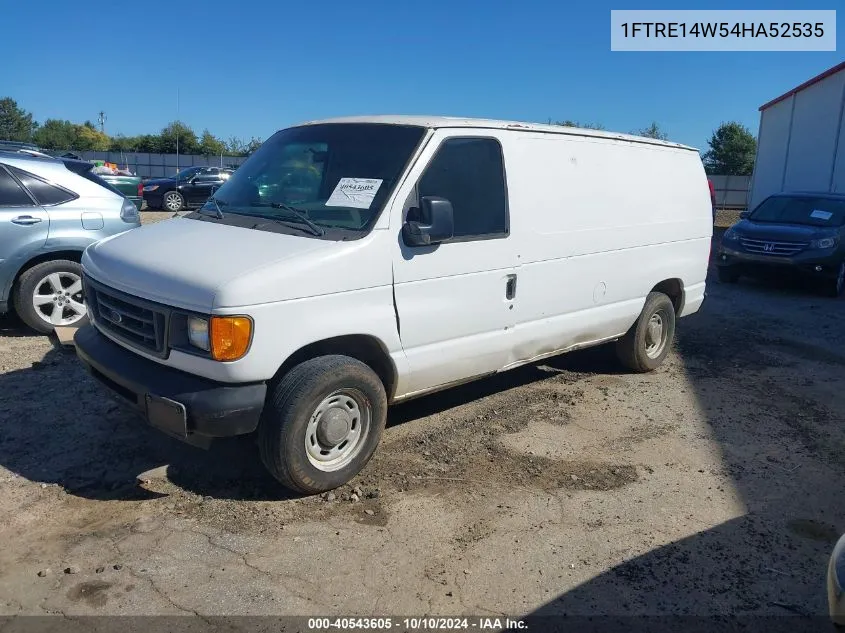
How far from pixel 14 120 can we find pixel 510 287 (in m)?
93.5

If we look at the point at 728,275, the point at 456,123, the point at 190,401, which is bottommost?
the point at 728,275

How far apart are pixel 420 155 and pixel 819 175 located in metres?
21.3

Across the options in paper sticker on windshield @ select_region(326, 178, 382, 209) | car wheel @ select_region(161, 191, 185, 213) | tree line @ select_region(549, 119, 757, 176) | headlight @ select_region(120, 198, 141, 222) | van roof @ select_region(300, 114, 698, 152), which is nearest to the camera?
paper sticker on windshield @ select_region(326, 178, 382, 209)

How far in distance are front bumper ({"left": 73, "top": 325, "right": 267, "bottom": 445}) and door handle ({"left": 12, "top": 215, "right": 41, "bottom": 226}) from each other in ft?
11.4

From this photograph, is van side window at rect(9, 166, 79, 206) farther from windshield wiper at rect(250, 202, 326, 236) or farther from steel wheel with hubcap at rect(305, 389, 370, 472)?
steel wheel with hubcap at rect(305, 389, 370, 472)

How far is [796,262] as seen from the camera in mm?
11188

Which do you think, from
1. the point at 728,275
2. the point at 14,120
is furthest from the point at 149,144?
the point at 728,275

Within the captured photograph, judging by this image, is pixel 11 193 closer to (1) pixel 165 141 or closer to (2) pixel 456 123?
(2) pixel 456 123

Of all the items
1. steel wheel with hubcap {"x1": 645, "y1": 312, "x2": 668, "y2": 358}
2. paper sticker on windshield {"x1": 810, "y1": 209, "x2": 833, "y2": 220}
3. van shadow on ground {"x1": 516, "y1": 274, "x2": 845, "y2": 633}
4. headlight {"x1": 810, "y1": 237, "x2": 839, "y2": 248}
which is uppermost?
paper sticker on windshield {"x1": 810, "y1": 209, "x2": 833, "y2": 220}

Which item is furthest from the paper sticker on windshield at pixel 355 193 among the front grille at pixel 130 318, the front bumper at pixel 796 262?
the front bumper at pixel 796 262

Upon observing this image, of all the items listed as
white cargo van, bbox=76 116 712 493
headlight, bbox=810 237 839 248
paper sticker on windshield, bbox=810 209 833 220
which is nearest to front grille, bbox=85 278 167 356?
white cargo van, bbox=76 116 712 493

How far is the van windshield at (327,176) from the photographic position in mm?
4098

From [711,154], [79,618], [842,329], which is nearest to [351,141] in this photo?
[79,618]

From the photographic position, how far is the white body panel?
355 cm
